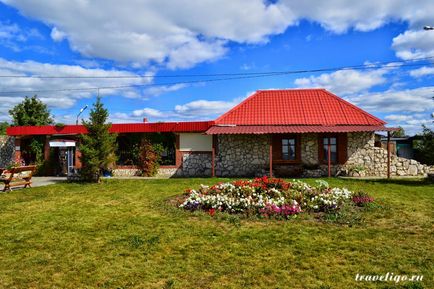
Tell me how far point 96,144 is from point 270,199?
10.4 metres

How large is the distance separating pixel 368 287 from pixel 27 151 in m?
22.5

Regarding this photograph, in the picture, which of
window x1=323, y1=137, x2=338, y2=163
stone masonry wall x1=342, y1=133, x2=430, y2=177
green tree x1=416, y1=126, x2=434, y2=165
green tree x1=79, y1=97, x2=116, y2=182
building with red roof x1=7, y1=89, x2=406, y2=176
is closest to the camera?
green tree x1=416, y1=126, x2=434, y2=165

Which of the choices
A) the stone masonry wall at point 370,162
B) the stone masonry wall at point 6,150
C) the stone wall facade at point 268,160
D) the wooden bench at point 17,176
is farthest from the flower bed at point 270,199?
the stone masonry wall at point 6,150

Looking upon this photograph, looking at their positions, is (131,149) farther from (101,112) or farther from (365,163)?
(365,163)

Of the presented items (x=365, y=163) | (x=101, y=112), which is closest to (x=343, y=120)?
(x=365, y=163)

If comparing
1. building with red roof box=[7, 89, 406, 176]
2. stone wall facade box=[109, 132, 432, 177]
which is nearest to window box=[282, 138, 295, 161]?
building with red roof box=[7, 89, 406, 176]

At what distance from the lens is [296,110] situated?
20.8 m

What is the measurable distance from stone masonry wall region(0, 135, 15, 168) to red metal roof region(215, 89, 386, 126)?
1362 cm

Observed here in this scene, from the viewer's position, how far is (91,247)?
243 inches

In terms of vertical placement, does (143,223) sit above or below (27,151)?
below

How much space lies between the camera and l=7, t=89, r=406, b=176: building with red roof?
1905 cm

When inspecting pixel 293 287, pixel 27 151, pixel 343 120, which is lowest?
pixel 293 287

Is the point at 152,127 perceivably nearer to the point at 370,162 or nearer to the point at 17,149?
the point at 17,149

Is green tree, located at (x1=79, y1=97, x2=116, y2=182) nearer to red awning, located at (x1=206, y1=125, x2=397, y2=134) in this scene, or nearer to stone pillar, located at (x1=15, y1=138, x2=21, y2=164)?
red awning, located at (x1=206, y1=125, x2=397, y2=134)
